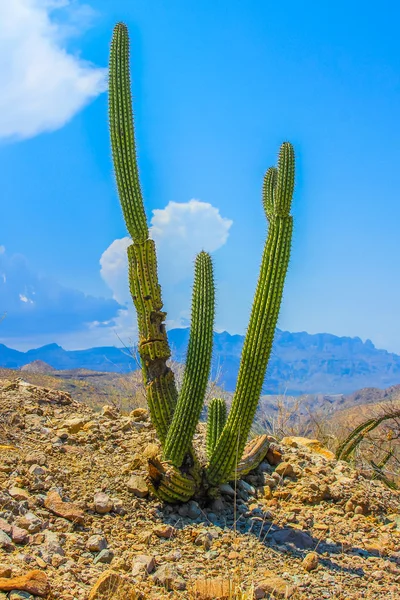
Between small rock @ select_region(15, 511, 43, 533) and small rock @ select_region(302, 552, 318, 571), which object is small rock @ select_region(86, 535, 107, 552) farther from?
small rock @ select_region(302, 552, 318, 571)

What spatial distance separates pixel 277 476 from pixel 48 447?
274 cm

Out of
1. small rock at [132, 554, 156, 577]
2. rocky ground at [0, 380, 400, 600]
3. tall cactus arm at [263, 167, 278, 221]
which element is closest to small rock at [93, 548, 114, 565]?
rocky ground at [0, 380, 400, 600]

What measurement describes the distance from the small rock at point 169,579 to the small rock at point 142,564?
8 centimetres

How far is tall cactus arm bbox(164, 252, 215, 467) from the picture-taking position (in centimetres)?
666

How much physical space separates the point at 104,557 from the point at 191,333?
246 centimetres

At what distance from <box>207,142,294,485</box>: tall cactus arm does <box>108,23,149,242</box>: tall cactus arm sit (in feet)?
4.56

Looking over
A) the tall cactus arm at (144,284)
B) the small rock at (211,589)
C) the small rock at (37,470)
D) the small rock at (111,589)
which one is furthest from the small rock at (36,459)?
the small rock at (211,589)

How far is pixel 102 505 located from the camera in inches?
246

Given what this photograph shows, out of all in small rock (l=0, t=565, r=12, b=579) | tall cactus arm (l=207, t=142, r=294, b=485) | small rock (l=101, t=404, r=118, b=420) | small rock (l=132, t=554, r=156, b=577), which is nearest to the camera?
small rock (l=0, t=565, r=12, b=579)

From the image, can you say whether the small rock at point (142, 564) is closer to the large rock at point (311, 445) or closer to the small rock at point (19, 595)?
the small rock at point (19, 595)

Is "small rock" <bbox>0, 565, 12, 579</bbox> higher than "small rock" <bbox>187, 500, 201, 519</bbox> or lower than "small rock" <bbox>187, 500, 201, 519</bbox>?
higher

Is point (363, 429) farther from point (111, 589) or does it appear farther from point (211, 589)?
point (111, 589)

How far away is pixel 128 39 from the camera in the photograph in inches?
296

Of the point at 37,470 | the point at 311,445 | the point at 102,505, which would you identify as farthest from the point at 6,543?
the point at 311,445
